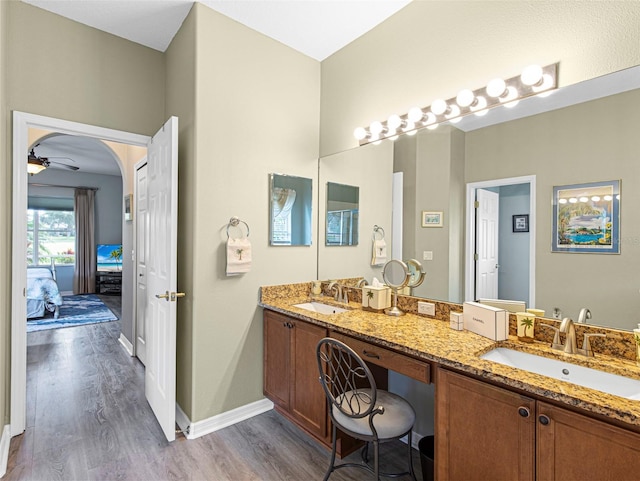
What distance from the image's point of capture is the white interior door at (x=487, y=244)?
1914 mm

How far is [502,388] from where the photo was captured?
1283 mm

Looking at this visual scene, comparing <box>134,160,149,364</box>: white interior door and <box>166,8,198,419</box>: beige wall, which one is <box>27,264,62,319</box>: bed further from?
<box>166,8,198,419</box>: beige wall

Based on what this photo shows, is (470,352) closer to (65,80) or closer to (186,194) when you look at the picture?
(186,194)

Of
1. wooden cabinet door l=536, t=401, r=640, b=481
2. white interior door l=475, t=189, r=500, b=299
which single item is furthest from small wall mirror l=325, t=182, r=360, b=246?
wooden cabinet door l=536, t=401, r=640, b=481

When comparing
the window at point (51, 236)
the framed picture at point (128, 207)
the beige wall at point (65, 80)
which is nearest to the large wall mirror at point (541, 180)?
the beige wall at point (65, 80)

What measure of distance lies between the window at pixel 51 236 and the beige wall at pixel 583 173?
30.4ft

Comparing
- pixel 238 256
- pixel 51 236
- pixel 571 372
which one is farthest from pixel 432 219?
pixel 51 236

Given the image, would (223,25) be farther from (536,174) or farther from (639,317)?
(639,317)

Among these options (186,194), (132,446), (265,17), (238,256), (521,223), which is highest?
(265,17)

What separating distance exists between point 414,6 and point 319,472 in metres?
2.96

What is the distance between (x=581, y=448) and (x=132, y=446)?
2.43 metres

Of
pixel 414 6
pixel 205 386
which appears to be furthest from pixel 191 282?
pixel 414 6

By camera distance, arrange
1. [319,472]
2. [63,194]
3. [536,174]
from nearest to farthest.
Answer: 1. [536,174]
2. [319,472]
3. [63,194]

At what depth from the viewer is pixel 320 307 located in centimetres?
271
